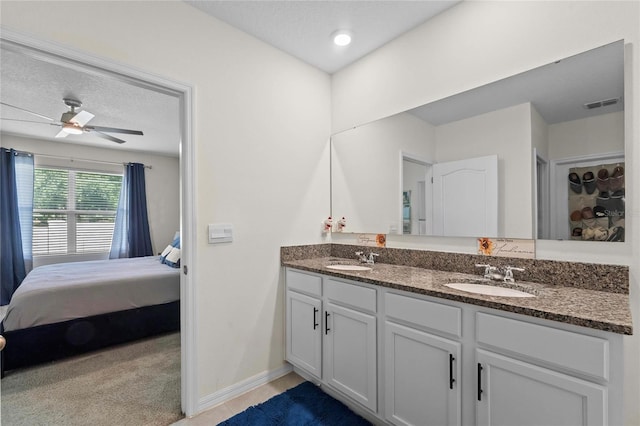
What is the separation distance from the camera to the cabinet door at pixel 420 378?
131 cm

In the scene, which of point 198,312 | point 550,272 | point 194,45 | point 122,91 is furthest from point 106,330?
point 550,272

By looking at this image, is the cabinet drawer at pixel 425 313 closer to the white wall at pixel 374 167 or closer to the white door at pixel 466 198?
the white door at pixel 466 198

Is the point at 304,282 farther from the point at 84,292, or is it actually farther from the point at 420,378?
the point at 84,292

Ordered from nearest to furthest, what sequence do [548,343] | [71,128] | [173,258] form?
[548,343]
[71,128]
[173,258]

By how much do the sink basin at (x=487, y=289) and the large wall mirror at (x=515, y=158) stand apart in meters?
0.33

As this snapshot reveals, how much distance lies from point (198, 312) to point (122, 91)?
236 centimetres

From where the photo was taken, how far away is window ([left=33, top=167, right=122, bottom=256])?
14.9 ft

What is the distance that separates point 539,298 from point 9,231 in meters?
6.09

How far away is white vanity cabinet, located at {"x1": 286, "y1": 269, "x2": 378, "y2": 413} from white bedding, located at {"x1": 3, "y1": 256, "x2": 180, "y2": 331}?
169 cm

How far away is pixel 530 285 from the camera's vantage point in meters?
1.48

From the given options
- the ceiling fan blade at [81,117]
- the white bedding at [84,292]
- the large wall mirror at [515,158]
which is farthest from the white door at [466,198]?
the ceiling fan blade at [81,117]

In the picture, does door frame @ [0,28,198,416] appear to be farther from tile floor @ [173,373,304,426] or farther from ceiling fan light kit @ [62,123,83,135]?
ceiling fan light kit @ [62,123,83,135]

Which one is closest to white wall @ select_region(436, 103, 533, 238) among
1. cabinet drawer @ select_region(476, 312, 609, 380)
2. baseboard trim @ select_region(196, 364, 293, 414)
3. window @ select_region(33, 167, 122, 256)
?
cabinet drawer @ select_region(476, 312, 609, 380)

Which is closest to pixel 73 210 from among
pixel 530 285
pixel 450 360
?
pixel 450 360
